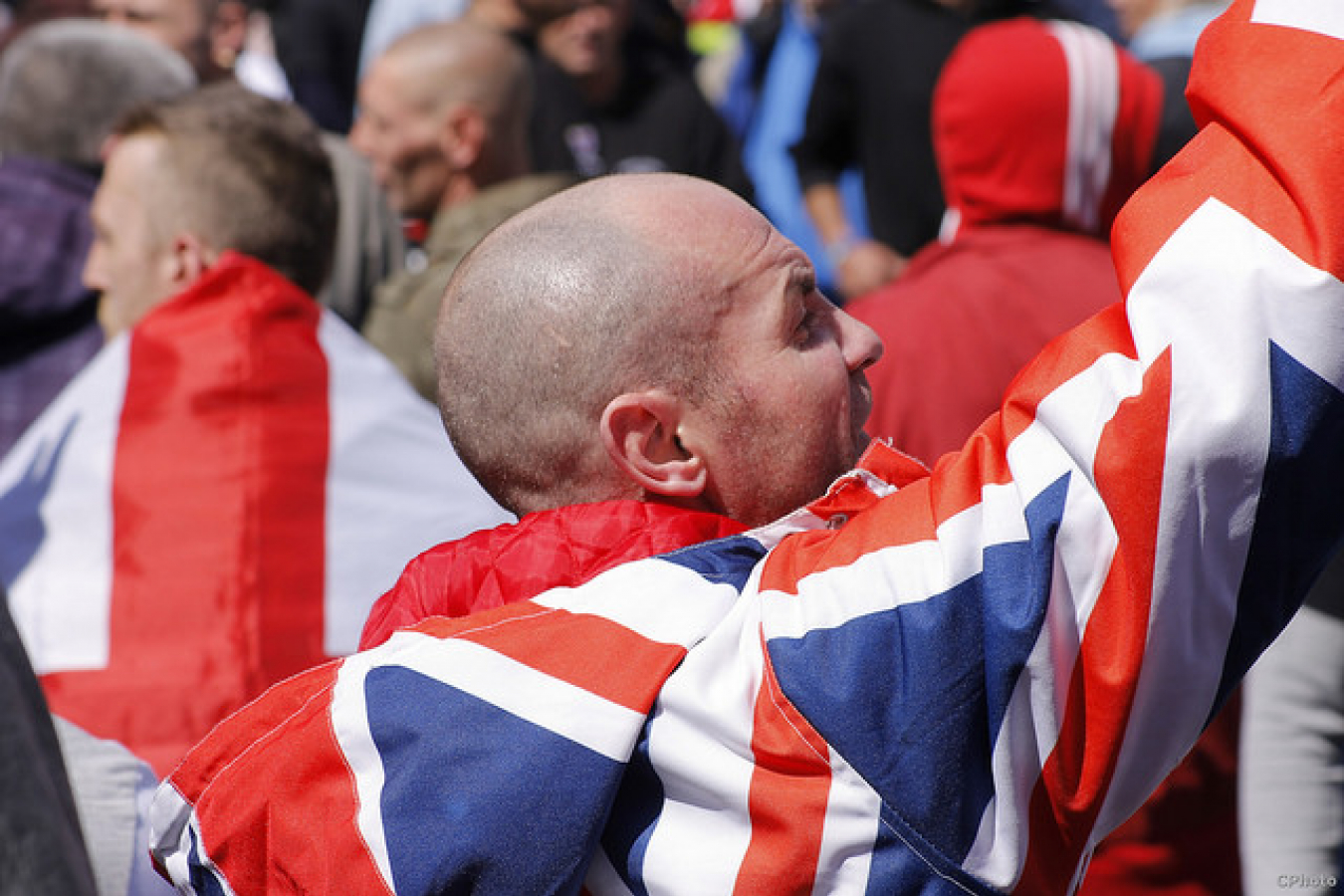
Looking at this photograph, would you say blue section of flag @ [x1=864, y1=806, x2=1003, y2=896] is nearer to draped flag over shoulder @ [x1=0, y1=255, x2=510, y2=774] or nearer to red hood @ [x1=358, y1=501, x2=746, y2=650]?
red hood @ [x1=358, y1=501, x2=746, y2=650]

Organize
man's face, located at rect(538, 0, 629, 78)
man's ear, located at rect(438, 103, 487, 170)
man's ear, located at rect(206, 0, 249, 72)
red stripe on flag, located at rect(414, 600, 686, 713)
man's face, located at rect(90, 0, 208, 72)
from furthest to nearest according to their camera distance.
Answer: man's face, located at rect(538, 0, 629, 78)
man's ear, located at rect(206, 0, 249, 72)
man's face, located at rect(90, 0, 208, 72)
man's ear, located at rect(438, 103, 487, 170)
red stripe on flag, located at rect(414, 600, 686, 713)

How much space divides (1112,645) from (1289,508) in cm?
16

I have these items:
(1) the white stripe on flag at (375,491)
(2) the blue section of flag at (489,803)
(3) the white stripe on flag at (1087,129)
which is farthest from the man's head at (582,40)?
(2) the blue section of flag at (489,803)

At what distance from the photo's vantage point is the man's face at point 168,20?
4770 mm

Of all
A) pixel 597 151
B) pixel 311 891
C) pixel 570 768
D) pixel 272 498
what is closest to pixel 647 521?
pixel 570 768

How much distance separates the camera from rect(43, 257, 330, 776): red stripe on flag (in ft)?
7.54

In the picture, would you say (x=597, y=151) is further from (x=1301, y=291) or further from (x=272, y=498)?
(x=1301, y=291)

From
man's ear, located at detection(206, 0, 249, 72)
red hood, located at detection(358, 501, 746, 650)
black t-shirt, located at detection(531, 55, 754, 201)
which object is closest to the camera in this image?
red hood, located at detection(358, 501, 746, 650)

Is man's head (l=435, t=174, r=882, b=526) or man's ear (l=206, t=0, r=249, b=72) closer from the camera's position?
man's head (l=435, t=174, r=882, b=526)

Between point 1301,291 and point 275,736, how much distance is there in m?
0.85

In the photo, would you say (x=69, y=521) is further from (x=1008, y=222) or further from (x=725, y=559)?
(x=1008, y=222)

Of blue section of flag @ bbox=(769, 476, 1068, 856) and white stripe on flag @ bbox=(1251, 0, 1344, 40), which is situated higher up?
white stripe on flag @ bbox=(1251, 0, 1344, 40)

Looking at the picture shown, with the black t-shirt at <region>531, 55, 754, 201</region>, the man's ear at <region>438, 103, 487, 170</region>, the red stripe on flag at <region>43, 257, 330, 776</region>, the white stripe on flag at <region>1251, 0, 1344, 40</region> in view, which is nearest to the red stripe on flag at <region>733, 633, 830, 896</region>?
the white stripe on flag at <region>1251, 0, 1344, 40</region>

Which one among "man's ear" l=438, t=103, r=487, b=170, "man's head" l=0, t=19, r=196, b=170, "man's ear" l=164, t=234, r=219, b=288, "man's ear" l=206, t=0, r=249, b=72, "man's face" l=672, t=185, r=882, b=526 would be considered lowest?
"man's ear" l=206, t=0, r=249, b=72
